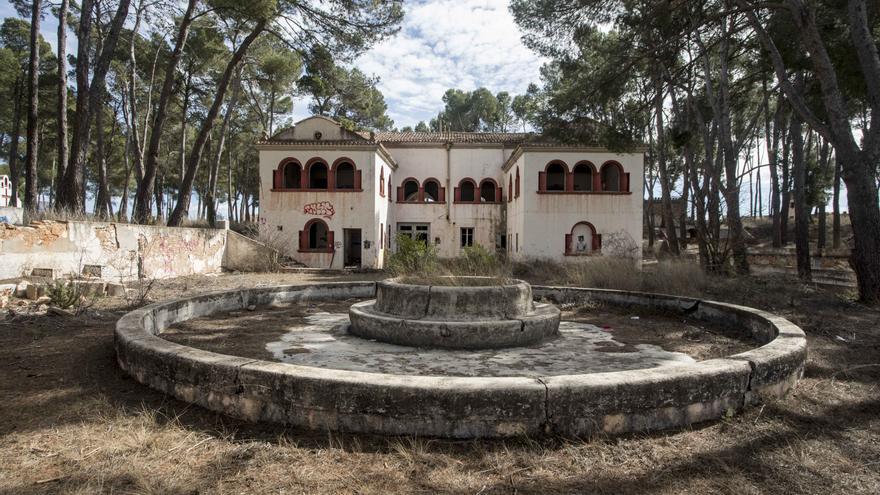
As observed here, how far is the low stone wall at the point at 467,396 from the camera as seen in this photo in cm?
312

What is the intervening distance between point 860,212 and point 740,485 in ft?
29.3

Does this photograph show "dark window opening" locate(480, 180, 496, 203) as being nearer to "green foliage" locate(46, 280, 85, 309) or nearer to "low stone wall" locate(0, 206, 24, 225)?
"low stone wall" locate(0, 206, 24, 225)

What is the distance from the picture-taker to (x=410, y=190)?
28.6m

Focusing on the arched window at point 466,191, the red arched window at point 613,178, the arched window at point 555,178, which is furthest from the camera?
the arched window at point 466,191

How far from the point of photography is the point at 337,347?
18.8 ft

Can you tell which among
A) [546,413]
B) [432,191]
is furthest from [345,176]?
[546,413]

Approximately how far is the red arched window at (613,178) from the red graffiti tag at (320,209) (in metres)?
12.8

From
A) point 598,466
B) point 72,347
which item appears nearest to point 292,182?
point 72,347

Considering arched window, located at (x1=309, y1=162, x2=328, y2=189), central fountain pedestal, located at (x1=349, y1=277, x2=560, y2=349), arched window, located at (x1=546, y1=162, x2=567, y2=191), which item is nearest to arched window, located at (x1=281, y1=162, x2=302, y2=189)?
arched window, located at (x1=309, y1=162, x2=328, y2=189)

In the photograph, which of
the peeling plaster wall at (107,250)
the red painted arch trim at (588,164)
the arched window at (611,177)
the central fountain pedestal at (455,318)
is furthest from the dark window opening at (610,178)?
the central fountain pedestal at (455,318)

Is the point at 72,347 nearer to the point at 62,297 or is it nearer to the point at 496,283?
the point at 62,297

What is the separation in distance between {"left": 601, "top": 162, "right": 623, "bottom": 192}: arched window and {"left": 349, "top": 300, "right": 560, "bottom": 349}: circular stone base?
18.9 metres

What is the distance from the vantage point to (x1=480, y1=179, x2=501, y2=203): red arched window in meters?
27.9

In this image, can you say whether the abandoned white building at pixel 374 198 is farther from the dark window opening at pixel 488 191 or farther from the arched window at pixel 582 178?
the dark window opening at pixel 488 191
